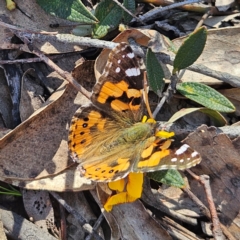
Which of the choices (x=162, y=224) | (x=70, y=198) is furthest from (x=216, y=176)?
(x=70, y=198)

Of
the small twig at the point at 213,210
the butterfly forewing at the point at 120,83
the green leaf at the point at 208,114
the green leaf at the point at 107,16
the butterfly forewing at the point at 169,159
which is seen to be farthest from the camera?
the green leaf at the point at 107,16

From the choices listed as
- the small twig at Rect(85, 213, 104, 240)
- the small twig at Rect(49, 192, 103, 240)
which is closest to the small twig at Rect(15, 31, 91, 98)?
the small twig at Rect(49, 192, 103, 240)

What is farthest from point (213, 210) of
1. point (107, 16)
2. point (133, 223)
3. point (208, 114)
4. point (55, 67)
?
point (107, 16)

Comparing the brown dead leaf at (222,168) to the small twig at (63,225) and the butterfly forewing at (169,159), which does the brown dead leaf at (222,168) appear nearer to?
the butterfly forewing at (169,159)

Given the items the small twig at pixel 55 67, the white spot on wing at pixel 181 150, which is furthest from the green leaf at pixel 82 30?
the white spot on wing at pixel 181 150

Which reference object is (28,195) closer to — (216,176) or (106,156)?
(106,156)

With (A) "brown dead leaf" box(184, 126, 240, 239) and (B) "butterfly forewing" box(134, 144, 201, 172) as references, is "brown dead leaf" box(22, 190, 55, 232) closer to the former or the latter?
(B) "butterfly forewing" box(134, 144, 201, 172)

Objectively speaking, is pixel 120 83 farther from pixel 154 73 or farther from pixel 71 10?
pixel 71 10
